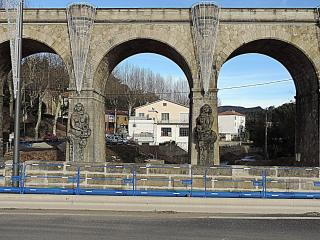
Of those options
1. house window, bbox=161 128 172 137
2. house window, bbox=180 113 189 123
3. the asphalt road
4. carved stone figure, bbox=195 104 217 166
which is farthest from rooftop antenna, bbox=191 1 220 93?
house window, bbox=180 113 189 123

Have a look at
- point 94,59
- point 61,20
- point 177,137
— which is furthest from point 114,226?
point 177,137

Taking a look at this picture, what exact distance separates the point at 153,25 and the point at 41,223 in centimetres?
1372

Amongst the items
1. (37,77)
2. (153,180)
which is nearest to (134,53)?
(153,180)

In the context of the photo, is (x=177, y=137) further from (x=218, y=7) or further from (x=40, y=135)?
(x=218, y=7)

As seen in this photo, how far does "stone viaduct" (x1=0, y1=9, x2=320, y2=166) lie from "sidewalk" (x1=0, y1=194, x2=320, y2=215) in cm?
876

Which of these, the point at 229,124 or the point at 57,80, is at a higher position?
the point at 57,80

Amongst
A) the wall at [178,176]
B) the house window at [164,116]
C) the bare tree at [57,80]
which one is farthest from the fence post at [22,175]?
the house window at [164,116]

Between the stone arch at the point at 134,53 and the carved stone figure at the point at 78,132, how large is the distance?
1.77 metres

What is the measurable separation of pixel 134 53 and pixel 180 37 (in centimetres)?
384

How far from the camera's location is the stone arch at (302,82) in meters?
21.0

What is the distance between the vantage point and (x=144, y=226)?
29.8 feet

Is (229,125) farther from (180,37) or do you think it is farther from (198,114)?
(198,114)

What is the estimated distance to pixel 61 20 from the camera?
→ 2106 centimetres

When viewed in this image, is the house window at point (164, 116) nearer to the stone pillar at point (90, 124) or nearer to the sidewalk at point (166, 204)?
the stone pillar at point (90, 124)
